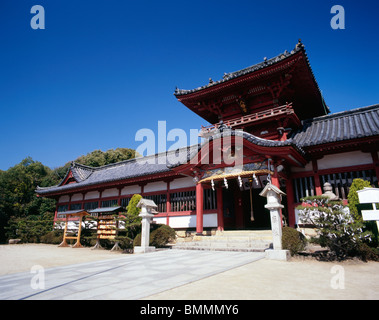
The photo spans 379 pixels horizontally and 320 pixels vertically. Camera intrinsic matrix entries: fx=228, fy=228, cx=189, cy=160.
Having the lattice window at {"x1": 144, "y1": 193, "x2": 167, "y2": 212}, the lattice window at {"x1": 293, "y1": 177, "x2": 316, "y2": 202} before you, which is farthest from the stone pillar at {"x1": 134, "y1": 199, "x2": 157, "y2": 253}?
the lattice window at {"x1": 293, "y1": 177, "x2": 316, "y2": 202}

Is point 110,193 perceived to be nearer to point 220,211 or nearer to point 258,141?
point 220,211

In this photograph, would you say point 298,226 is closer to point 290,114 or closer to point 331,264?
point 331,264

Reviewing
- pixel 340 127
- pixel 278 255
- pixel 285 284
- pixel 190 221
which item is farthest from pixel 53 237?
pixel 340 127

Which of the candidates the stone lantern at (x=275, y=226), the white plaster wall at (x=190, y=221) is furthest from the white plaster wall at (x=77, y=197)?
the stone lantern at (x=275, y=226)

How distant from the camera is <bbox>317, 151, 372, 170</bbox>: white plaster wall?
10.5 metres

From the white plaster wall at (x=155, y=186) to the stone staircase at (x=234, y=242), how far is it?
554 centimetres

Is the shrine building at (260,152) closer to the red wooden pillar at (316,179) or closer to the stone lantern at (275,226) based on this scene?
the red wooden pillar at (316,179)

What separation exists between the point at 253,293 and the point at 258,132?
11.8 meters

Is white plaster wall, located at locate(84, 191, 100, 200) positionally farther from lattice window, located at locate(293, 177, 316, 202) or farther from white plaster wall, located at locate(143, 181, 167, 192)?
lattice window, located at locate(293, 177, 316, 202)

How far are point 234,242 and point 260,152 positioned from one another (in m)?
4.42

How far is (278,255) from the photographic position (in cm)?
724

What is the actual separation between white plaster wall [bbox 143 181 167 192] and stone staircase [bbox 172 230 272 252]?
554cm

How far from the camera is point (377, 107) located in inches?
499
